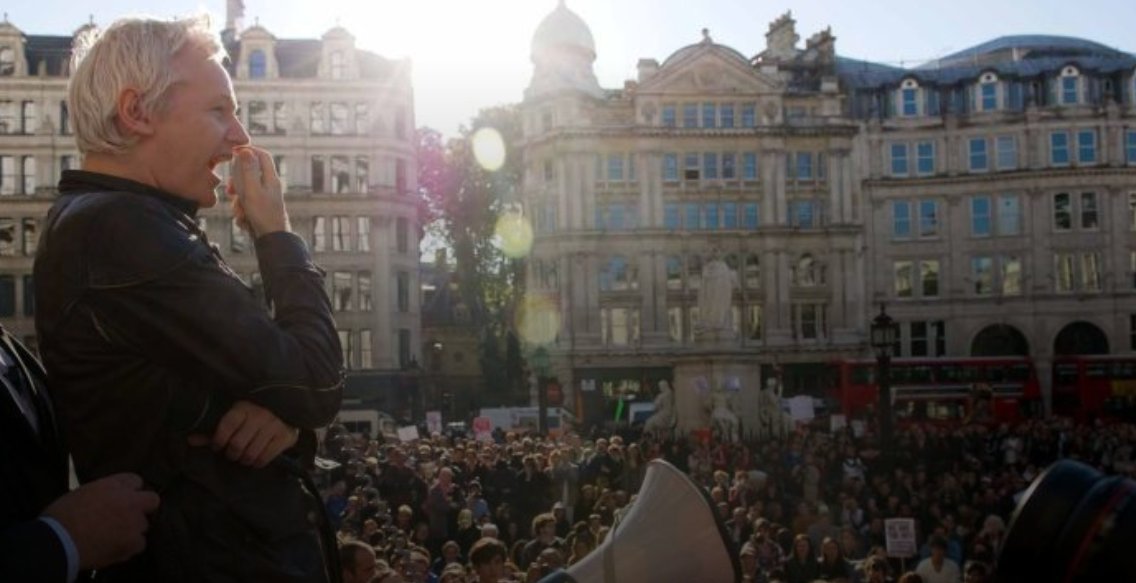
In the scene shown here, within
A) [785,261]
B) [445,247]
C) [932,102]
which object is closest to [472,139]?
[445,247]

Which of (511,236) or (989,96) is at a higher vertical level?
(989,96)

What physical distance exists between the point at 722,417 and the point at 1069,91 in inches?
1548

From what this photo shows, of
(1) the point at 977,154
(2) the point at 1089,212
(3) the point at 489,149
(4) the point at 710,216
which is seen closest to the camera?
(2) the point at 1089,212

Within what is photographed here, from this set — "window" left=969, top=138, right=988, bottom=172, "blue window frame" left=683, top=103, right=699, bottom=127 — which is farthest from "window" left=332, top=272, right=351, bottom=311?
"window" left=969, top=138, right=988, bottom=172

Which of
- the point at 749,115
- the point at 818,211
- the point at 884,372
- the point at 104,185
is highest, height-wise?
the point at 749,115

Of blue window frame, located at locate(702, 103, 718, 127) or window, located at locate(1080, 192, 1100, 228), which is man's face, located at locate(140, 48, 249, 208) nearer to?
blue window frame, located at locate(702, 103, 718, 127)

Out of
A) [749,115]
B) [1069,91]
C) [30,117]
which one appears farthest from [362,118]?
[1069,91]

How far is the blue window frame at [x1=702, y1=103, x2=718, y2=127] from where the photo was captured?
62344 mm

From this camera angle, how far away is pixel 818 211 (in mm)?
63562

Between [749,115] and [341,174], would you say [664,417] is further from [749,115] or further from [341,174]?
[749,115]

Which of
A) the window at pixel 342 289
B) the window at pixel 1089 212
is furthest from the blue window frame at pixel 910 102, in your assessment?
the window at pixel 342 289

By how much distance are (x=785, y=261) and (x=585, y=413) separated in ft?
39.7

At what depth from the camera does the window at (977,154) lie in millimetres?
63906

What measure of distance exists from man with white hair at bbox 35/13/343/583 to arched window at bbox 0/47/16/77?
57.4m
